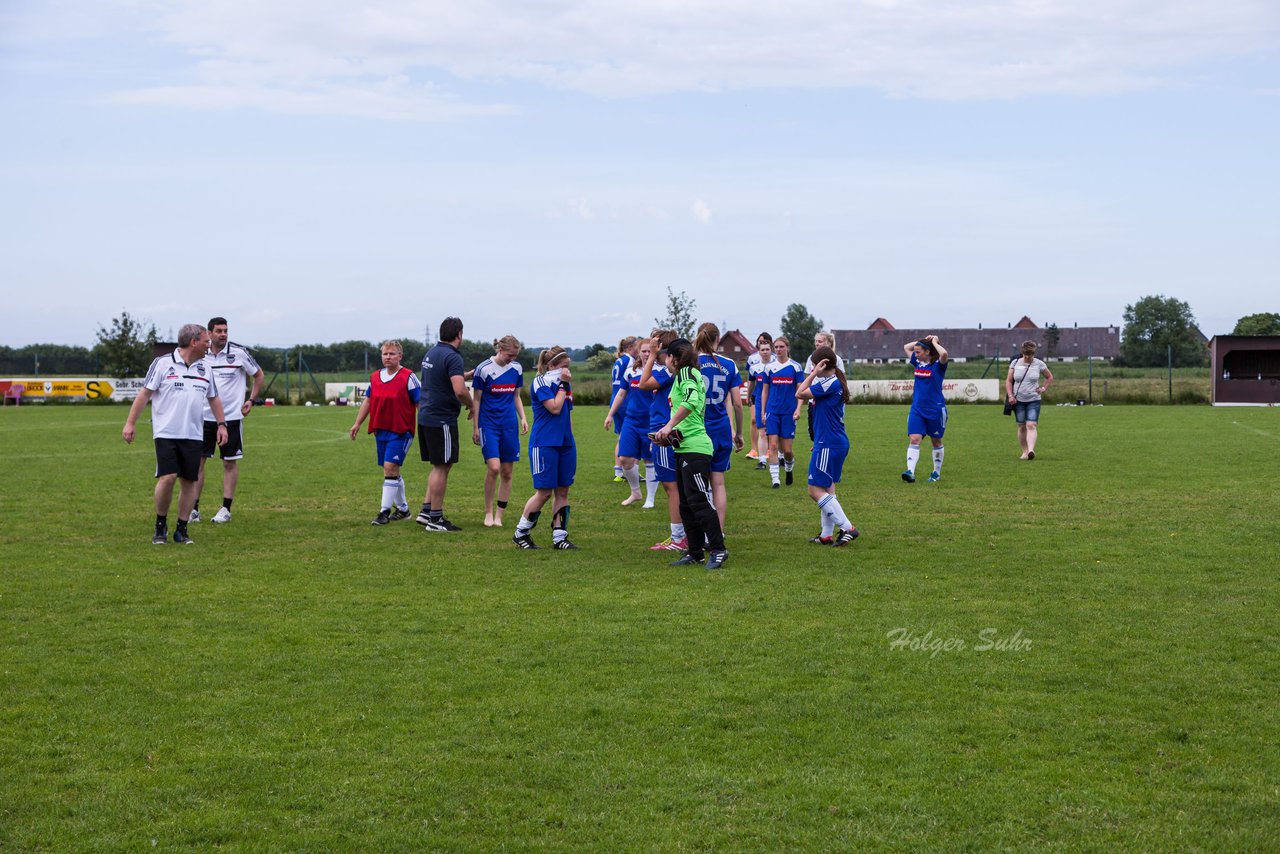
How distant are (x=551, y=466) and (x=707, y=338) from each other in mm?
1832

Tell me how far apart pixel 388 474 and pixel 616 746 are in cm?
798

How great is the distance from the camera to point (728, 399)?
40.4 ft

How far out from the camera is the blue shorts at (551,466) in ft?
35.6

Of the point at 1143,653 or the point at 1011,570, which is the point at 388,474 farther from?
the point at 1143,653

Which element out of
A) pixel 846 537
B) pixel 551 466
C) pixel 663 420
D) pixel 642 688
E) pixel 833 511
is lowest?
pixel 642 688

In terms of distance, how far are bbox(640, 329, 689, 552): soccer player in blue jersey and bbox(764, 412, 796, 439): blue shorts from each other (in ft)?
16.4

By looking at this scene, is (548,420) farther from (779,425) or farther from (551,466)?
(779,425)

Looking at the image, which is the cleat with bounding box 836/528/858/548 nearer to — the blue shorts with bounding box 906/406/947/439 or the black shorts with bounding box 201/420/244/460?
the blue shorts with bounding box 906/406/947/439

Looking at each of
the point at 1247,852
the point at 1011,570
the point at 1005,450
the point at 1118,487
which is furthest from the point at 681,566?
the point at 1005,450

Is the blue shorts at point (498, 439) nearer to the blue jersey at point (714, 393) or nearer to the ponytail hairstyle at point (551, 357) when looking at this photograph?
the ponytail hairstyle at point (551, 357)

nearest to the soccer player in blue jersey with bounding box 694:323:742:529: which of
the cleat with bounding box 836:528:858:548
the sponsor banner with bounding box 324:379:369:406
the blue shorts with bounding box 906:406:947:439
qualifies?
the cleat with bounding box 836:528:858:548

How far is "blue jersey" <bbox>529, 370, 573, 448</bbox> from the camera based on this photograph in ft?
35.7

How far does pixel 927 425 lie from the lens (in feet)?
53.5

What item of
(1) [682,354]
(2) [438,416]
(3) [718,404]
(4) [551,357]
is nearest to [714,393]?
(3) [718,404]
